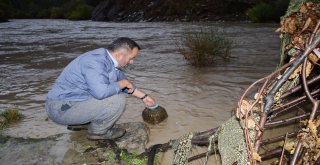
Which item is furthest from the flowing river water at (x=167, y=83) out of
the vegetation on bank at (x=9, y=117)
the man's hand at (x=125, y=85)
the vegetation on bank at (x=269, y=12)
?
the vegetation on bank at (x=269, y=12)

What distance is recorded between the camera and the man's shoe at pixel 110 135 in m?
3.88

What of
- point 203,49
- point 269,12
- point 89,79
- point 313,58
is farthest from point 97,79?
point 269,12

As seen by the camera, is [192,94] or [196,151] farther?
[192,94]

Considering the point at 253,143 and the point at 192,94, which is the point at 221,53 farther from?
the point at 253,143

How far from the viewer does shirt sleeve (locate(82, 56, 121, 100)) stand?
342 centimetres

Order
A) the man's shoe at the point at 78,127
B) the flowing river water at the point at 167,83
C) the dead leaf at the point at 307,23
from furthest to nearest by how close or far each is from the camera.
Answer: the flowing river water at the point at 167,83, the man's shoe at the point at 78,127, the dead leaf at the point at 307,23

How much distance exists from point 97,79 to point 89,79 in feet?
0.28

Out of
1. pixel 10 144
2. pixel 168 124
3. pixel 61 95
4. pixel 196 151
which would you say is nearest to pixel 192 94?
pixel 168 124

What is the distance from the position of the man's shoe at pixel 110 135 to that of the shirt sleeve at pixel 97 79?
1.87 ft

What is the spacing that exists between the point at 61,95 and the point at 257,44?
27.3ft

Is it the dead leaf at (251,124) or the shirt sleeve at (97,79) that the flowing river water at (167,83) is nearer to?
the shirt sleeve at (97,79)

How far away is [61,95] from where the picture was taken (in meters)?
3.69

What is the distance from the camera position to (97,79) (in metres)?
3.42

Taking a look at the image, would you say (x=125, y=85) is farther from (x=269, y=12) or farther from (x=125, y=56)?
(x=269, y=12)
